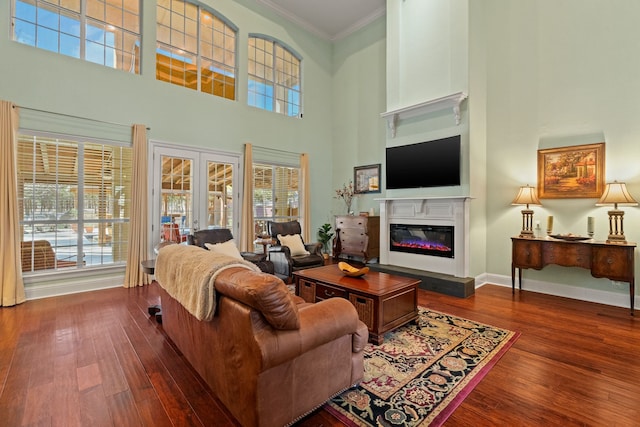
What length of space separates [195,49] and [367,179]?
4.47 m

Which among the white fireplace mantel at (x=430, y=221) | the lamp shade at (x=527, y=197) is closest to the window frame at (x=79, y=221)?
the white fireplace mantel at (x=430, y=221)

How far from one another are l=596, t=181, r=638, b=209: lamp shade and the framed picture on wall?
3802 mm

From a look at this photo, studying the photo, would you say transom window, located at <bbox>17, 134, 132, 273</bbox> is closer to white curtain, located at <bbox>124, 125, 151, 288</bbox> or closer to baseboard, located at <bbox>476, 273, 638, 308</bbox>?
white curtain, located at <bbox>124, 125, 151, 288</bbox>

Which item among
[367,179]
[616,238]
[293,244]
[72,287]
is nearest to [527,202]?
[616,238]

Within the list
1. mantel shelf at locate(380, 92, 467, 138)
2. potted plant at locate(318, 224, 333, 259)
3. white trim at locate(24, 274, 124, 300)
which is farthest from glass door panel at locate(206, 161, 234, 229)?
mantel shelf at locate(380, 92, 467, 138)

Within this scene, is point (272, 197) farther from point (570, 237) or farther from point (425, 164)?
point (570, 237)

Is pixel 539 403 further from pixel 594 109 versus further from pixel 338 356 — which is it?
pixel 594 109

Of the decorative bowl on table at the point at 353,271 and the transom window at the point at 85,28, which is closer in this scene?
the decorative bowl on table at the point at 353,271

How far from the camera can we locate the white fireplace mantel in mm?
4605

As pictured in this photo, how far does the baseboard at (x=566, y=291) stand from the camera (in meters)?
3.86

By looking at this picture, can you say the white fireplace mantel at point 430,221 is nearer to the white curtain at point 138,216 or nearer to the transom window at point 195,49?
the transom window at point 195,49

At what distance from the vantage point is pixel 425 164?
16.8 feet

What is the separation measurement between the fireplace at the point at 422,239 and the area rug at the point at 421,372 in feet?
5.62

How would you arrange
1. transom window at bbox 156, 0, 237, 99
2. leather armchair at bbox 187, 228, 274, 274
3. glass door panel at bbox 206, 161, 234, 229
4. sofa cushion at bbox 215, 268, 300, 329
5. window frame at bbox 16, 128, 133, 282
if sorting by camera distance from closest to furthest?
1. sofa cushion at bbox 215, 268, 300, 329
2. window frame at bbox 16, 128, 133, 282
3. leather armchair at bbox 187, 228, 274, 274
4. transom window at bbox 156, 0, 237, 99
5. glass door panel at bbox 206, 161, 234, 229
